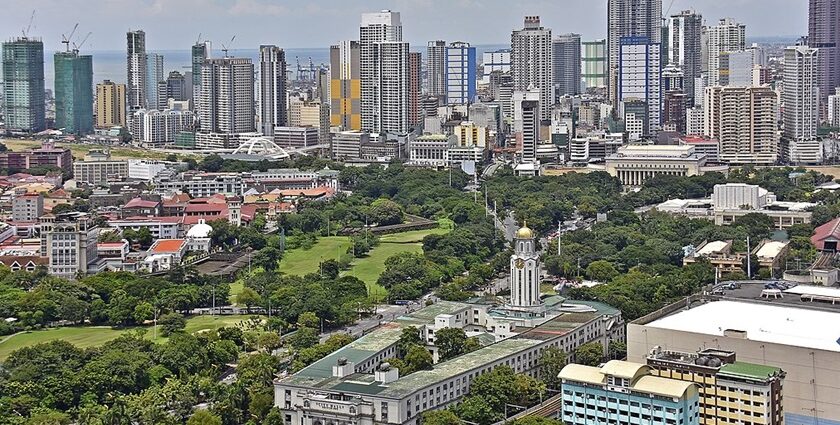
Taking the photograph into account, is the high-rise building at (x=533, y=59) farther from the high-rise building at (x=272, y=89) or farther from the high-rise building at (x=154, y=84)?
the high-rise building at (x=154, y=84)

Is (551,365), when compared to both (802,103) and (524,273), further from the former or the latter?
(802,103)

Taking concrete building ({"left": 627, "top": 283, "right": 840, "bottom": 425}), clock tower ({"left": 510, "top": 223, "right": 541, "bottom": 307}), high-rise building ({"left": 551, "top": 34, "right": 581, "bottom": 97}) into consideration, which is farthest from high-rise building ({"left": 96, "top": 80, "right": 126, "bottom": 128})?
concrete building ({"left": 627, "top": 283, "right": 840, "bottom": 425})

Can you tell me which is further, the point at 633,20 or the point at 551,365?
the point at 633,20

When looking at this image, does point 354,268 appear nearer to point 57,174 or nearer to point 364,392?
point 364,392

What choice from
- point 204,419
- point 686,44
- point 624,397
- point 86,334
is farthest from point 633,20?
point 204,419

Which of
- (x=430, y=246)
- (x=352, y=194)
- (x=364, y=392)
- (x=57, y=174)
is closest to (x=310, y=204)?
(x=352, y=194)

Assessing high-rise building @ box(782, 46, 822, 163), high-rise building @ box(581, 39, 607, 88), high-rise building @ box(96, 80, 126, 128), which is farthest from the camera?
high-rise building @ box(581, 39, 607, 88)

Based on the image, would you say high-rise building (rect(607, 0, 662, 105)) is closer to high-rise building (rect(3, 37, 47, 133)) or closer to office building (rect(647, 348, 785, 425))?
high-rise building (rect(3, 37, 47, 133))
